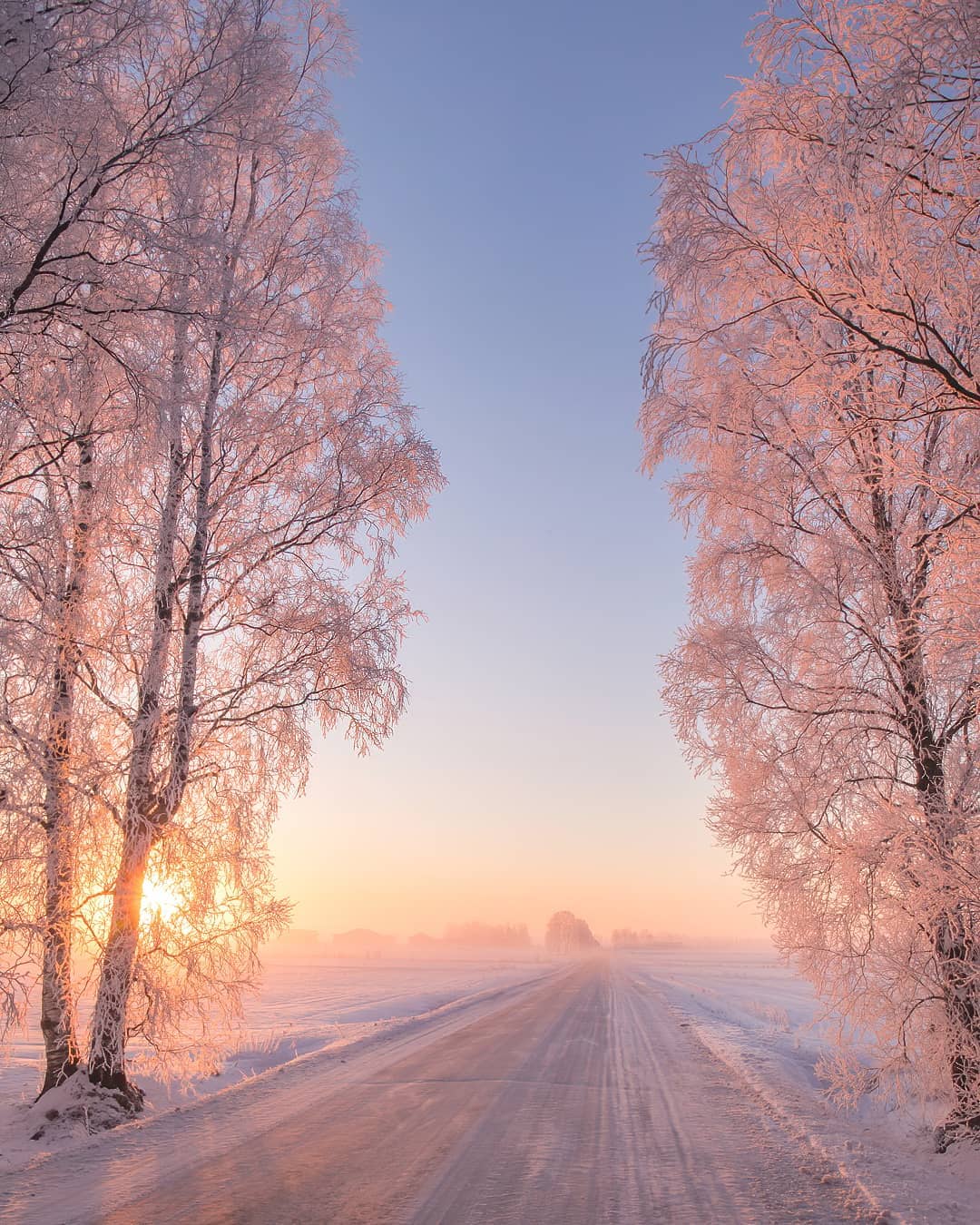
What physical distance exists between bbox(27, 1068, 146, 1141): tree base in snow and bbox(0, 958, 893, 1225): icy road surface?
48 cm

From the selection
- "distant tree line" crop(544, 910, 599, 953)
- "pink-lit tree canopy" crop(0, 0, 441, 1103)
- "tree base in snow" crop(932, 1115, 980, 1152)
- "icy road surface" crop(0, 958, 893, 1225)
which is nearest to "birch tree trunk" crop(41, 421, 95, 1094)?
"pink-lit tree canopy" crop(0, 0, 441, 1103)

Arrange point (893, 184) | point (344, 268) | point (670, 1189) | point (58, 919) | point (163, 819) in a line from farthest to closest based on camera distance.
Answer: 1. point (344, 268)
2. point (163, 819)
3. point (58, 919)
4. point (670, 1189)
5. point (893, 184)

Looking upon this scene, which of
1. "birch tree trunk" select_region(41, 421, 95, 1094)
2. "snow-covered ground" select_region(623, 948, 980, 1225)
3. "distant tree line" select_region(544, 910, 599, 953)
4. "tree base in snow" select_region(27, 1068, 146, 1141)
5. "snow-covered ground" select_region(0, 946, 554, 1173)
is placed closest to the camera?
"snow-covered ground" select_region(623, 948, 980, 1225)

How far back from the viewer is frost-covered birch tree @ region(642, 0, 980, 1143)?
4.07m

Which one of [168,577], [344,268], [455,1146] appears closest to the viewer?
[455,1146]

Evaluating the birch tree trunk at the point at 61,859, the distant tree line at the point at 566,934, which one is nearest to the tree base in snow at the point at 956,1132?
the birch tree trunk at the point at 61,859

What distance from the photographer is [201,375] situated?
28.9 ft

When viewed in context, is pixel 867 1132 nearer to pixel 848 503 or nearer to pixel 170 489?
pixel 848 503

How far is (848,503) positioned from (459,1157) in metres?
6.90

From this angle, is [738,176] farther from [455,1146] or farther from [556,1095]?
[556,1095]

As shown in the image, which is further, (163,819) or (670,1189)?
(163,819)

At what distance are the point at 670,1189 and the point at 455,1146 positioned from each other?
68.0 inches

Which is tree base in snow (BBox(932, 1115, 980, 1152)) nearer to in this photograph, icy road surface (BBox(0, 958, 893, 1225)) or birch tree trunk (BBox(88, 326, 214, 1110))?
icy road surface (BBox(0, 958, 893, 1225))

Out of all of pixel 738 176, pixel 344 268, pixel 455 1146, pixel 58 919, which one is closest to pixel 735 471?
pixel 738 176
